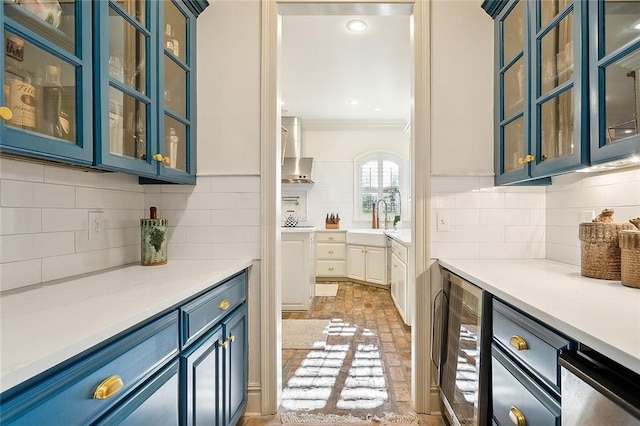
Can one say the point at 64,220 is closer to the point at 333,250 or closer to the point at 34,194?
the point at 34,194

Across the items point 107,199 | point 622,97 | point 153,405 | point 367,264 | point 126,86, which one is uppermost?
point 126,86

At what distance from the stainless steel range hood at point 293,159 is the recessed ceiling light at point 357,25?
2676mm

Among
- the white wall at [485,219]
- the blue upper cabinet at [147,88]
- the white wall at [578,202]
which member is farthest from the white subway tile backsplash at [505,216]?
the blue upper cabinet at [147,88]

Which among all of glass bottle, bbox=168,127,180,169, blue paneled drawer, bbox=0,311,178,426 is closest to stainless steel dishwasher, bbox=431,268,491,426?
blue paneled drawer, bbox=0,311,178,426

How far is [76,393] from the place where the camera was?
679 millimetres

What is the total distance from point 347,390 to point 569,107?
6.36 feet

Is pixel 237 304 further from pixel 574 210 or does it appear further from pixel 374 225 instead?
pixel 374 225

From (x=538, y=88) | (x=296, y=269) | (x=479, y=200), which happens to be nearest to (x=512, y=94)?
(x=538, y=88)

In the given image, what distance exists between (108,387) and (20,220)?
0.77 m

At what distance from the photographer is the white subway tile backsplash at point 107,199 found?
1.43 m

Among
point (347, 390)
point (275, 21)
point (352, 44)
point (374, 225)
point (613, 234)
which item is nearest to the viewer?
point (613, 234)

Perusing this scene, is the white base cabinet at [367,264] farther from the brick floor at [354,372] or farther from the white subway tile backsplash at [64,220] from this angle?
the white subway tile backsplash at [64,220]

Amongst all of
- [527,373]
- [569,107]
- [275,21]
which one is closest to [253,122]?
[275,21]

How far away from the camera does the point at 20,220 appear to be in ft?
3.78
